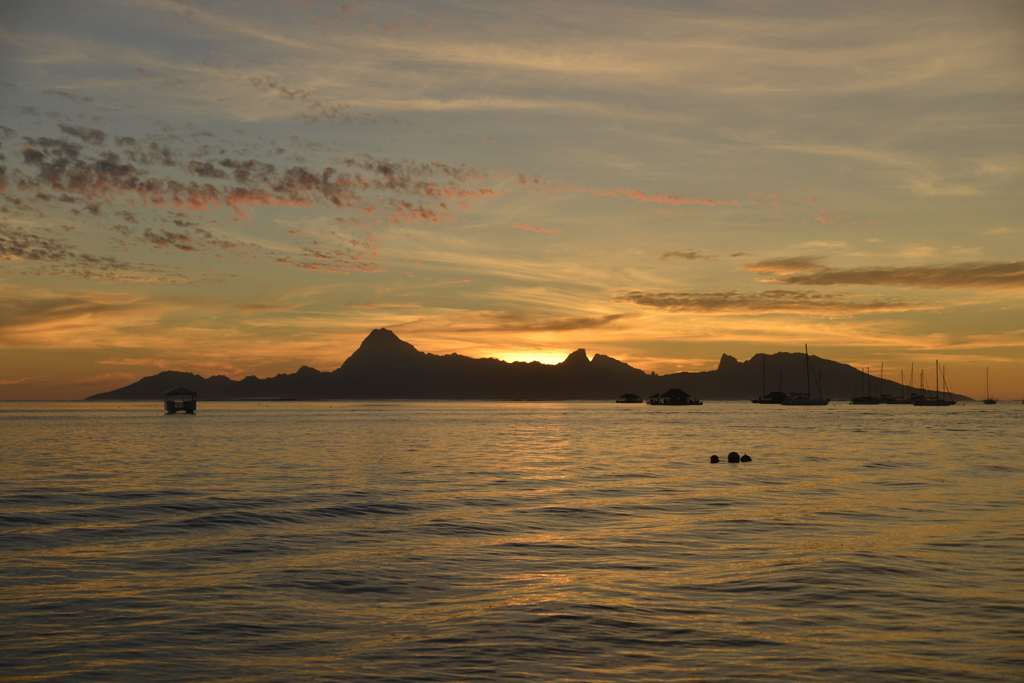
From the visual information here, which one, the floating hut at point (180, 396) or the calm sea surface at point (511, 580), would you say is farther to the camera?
the floating hut at point (180, 396)

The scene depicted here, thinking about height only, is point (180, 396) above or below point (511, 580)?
above

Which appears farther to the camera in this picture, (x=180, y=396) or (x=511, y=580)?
(x=180, y=396)

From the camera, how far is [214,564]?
66.1ft

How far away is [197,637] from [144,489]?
2739 cm

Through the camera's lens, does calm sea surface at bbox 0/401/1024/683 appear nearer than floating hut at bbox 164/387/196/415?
Yes

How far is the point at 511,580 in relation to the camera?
59.3ft

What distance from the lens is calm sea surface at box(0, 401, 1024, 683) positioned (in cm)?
1242

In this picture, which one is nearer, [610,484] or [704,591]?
[704,591]

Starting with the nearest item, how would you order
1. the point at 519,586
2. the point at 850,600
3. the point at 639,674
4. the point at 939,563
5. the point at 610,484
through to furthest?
the point at 639,674 < the point at 850,600 < the point at 519,586 < the point at 939,563 < the point at 610,484

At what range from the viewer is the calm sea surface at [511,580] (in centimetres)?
1242

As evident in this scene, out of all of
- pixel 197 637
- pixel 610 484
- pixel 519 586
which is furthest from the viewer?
pixel 610 484

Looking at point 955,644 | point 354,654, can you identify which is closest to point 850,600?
point 955,644

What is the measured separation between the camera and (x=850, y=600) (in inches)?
636

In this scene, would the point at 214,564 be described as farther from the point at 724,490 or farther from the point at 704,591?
the point at 724,490
